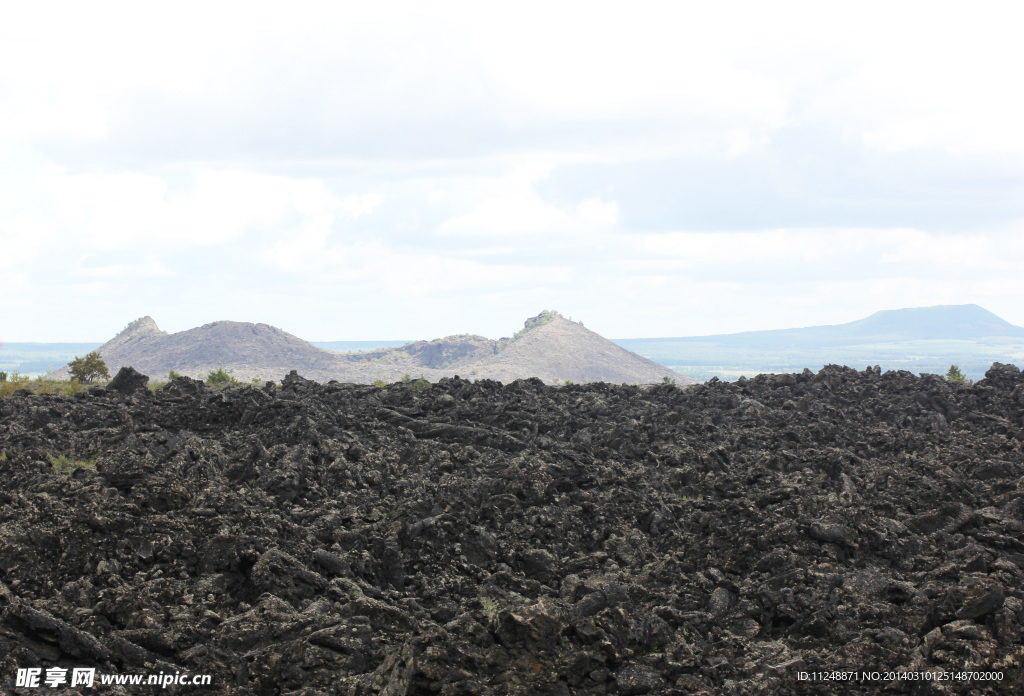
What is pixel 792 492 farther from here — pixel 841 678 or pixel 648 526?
pixel 841 678

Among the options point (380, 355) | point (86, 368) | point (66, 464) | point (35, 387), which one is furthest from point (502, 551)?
point (380, 355)

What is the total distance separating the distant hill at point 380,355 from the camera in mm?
91188

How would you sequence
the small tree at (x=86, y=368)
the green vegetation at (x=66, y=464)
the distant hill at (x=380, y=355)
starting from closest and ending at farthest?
the green vegetation at (x=66, y=464) < the small tree at (x=86, y=368) < the distant hill at (x=380, y=355)

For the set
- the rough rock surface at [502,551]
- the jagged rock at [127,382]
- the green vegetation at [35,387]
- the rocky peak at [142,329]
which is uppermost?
the rocky peak at [142,329]

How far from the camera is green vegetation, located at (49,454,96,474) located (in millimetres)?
16125

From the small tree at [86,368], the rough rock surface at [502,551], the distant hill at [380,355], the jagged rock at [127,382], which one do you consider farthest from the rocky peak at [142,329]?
the rough rock surface at [502,551]

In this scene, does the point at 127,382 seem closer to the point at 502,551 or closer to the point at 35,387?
the point at 35,387

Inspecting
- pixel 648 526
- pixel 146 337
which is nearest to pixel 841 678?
pixel 648 526

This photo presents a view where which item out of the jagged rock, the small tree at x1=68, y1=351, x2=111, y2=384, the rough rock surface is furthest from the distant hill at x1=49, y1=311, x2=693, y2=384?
the rough rock surface

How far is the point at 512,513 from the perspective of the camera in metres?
14.7

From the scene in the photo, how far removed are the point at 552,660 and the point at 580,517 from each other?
524 centimetres

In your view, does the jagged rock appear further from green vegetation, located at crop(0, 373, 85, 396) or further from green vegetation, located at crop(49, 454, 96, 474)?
green vegetation, located at crop(49, 454, 96, 474)

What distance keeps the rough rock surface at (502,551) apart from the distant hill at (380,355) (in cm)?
6542

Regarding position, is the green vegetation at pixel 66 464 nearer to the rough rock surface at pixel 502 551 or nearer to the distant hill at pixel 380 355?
the rough rock surface at pixel 502 551
